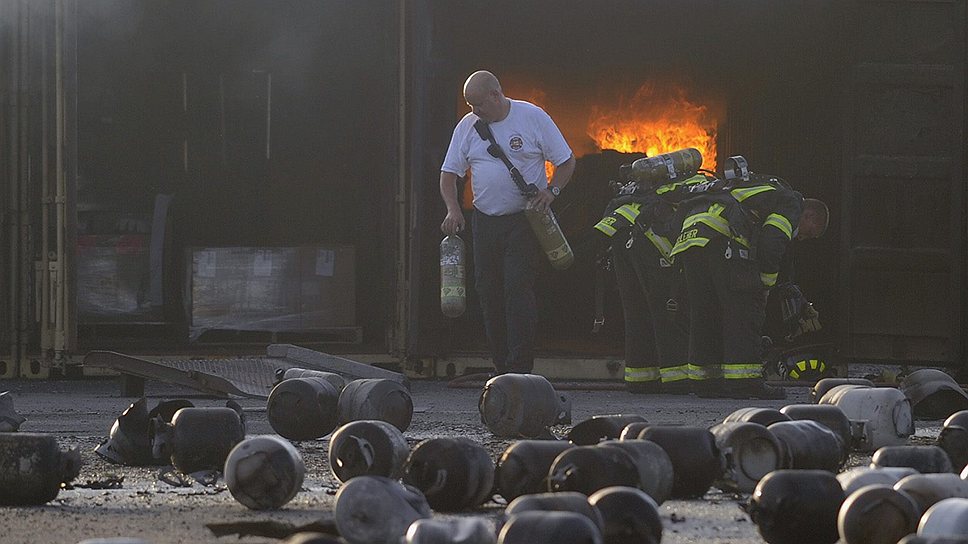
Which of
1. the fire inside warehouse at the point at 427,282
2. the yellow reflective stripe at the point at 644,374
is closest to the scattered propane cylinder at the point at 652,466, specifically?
the fire inside warehouse at the point at 427,282

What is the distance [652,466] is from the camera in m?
4.59

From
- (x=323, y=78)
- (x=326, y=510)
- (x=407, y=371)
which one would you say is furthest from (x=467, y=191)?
(x=326, y=510)

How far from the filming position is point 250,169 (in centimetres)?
1402

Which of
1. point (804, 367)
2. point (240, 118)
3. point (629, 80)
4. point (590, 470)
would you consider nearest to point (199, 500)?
point (590, 470)

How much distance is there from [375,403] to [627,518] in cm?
314

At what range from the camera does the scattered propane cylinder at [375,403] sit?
6695 mm

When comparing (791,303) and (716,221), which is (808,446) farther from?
(791,303)

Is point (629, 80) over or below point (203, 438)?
over

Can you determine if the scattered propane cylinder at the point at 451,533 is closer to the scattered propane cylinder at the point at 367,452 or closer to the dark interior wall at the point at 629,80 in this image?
the scattered propane cylinder at the point at 367,452

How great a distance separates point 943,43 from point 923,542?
8.65 m

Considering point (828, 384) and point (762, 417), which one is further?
point (828, 384)

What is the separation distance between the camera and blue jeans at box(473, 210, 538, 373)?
963cm

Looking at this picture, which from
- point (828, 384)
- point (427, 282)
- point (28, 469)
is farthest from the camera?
point (427, 282)

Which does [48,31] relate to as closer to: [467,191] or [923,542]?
[467,191]
